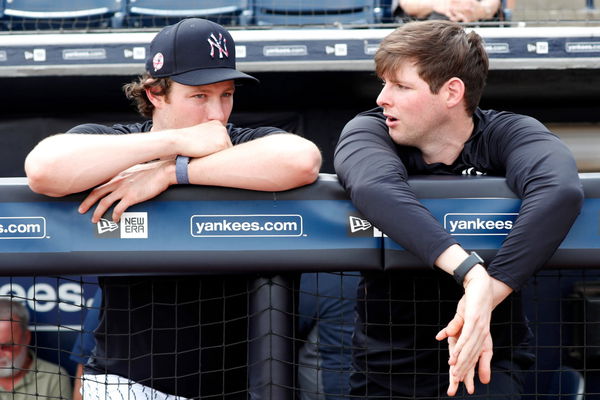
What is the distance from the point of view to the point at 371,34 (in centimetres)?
424

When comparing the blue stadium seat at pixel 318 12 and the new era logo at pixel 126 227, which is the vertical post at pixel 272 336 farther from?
the blue stadium seat at pixel 318 12

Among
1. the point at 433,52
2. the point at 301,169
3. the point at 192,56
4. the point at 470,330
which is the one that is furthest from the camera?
the point at 192,56

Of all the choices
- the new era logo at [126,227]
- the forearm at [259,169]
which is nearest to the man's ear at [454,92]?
the forearm at [259,169]

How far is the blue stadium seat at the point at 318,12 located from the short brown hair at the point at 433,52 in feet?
9.53

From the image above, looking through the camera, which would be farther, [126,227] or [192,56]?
[192,56]

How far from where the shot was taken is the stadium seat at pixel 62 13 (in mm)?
5125

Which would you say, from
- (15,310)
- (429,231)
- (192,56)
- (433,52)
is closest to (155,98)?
(192,56)

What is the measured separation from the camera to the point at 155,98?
2.38 m

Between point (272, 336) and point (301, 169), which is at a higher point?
point (301, 169)

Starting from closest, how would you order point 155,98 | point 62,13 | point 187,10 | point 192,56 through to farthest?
point 192,56 < point 155,98 < point 62,13 < point 187,10

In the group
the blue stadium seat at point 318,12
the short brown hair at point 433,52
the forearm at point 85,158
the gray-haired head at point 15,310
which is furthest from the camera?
the blue stadium seat at point 318,12

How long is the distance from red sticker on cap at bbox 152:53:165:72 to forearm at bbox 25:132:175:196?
380 millimetres

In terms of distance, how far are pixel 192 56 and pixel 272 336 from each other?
2.67 ft

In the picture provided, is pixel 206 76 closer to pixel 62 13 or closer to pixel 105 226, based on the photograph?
pixel 105 226
